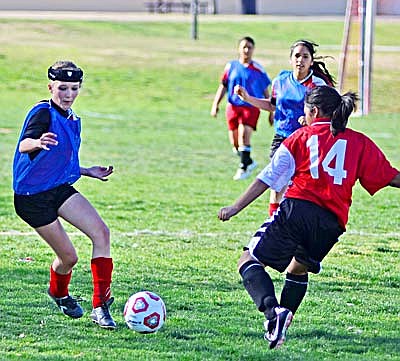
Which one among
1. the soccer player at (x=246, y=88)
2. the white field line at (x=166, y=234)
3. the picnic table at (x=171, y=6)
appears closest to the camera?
the white field line at (x=166, y=234)

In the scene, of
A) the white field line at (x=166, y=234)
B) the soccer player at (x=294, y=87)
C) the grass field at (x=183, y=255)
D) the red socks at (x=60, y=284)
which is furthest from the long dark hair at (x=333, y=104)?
the white field line at (x=166, y=234)

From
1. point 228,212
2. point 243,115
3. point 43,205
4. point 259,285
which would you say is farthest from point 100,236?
point 243,115

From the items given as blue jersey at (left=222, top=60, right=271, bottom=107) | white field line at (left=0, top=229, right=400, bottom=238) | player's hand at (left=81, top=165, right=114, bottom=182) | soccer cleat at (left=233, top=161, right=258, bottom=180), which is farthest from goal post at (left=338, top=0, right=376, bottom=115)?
player's hand at (left=81, top=165, right=114, bottom=182)

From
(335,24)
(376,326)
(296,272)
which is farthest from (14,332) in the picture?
(335,24)

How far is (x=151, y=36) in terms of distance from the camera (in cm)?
4075

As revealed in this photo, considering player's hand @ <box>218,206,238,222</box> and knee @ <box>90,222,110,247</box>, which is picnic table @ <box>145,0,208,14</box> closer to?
knee @ <box>90,222,110,247</box>

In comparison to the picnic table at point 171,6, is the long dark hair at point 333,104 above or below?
above

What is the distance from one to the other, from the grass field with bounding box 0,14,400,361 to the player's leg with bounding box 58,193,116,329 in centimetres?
13

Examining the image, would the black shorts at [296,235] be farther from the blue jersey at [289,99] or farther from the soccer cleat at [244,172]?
the soccer cleat at [244,172]

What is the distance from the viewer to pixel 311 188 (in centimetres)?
557

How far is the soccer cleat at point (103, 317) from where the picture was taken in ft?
19.6

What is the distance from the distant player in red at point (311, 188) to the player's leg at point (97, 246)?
884 millimetres

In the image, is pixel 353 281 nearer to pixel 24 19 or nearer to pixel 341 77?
pixel 341 77

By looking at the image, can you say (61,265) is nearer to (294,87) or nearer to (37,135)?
(37,135)
